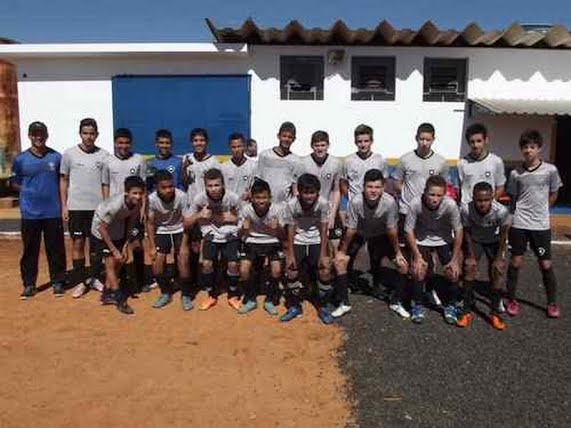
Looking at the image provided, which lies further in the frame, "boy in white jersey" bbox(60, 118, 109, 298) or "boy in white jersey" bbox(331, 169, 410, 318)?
"boy in white jersey" bbox(60, 118, 109, 298)

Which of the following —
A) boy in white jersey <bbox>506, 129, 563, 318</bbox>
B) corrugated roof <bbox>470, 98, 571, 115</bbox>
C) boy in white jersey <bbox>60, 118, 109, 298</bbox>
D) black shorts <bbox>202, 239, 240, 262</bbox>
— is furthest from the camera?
corrugated roof <bbox>470, 98, 571, 115</bbox>

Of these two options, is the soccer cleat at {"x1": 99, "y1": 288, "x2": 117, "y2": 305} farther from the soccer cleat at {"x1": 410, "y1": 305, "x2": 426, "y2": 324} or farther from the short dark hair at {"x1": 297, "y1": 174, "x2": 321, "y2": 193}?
the soccer cleat at {"x1": 410, "y1": 305, "x2": 426, "y2": 324}

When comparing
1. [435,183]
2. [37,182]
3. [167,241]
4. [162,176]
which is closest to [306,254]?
[435,183]

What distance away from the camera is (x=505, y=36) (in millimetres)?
10273

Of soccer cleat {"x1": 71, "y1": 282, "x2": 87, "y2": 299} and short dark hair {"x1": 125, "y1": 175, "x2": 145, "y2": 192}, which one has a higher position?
short dark hair {"x1": 125, "y1": 175, "x2": 145, "y2": 192}

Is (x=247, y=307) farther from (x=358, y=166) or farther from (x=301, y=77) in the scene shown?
(x=301, y=77)

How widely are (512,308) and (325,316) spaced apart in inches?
73.4

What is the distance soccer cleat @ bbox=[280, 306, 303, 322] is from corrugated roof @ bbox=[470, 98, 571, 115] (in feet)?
20.8

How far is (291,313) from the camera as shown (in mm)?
5238

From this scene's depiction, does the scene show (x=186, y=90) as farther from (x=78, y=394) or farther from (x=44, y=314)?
(x=78, y=394)

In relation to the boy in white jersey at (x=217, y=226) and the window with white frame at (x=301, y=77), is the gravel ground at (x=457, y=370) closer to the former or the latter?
the boy in white jersey at (x=217, y=226)

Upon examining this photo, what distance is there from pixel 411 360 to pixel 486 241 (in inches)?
60.7

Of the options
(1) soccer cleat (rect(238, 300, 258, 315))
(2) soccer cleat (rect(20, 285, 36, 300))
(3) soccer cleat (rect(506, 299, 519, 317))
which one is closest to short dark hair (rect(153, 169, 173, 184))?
(1) soccer cleat (rect(238, 300, 258, 315))

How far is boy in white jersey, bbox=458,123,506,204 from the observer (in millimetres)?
5336
